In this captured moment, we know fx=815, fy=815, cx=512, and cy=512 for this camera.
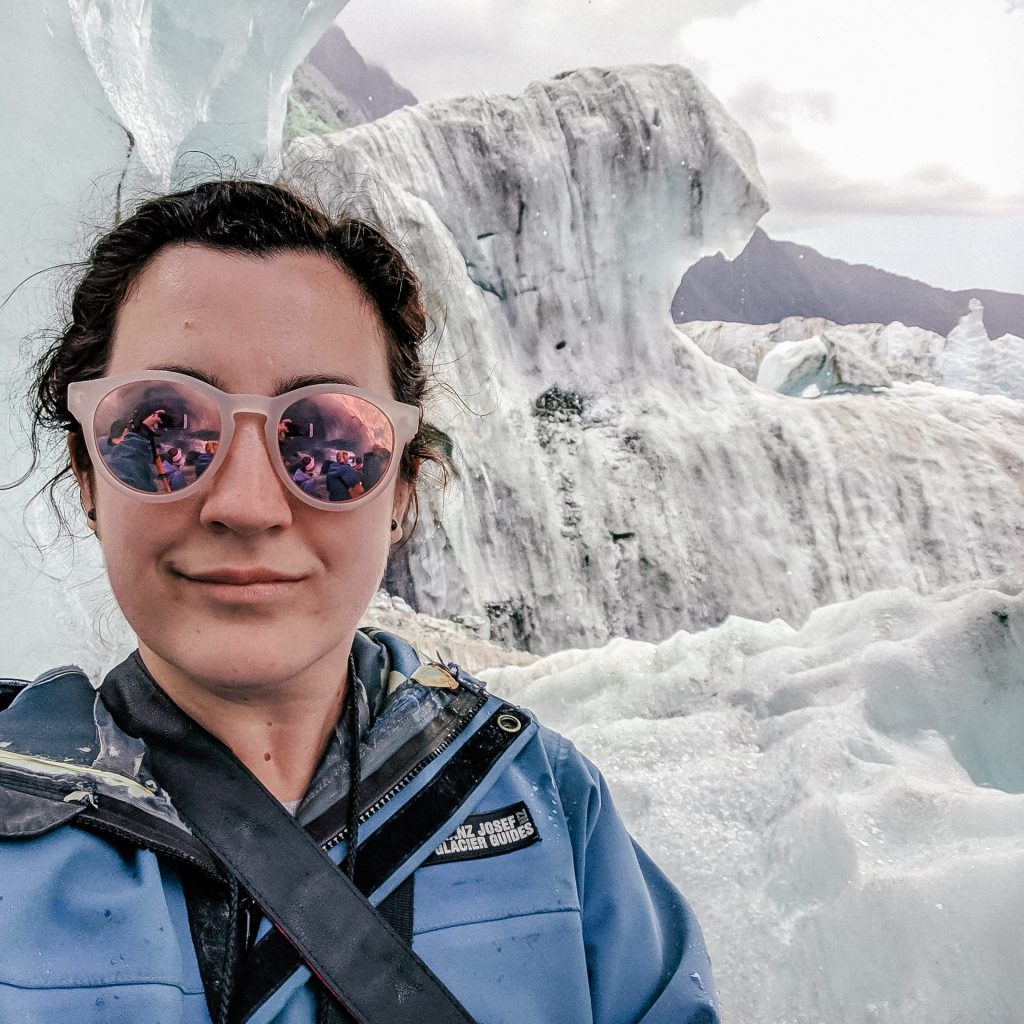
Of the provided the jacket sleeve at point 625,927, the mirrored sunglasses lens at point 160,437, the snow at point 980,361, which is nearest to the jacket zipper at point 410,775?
the jacket sleeve at point 625,927

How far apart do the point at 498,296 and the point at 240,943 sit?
8.69 meters

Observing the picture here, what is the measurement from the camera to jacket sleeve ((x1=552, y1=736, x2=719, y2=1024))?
0.78 m

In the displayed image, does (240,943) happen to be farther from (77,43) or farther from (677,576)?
(677,576)

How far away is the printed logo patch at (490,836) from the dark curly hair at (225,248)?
0.47 m

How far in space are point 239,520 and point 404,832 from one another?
327 mm

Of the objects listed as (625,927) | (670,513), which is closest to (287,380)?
(625,927)

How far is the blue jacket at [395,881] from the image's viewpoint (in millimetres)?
611

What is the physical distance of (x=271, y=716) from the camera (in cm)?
80

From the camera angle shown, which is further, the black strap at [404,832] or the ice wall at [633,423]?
the ice wall at [633,423]

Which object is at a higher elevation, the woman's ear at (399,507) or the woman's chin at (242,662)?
the woman's ear at (399,507)

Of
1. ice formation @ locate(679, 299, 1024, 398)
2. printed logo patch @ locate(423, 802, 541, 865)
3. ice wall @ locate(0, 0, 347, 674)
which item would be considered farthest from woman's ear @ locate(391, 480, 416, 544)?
ice formation @ locate(679, 299, 1024, 398)

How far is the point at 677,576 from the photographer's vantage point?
Result: 8812mm

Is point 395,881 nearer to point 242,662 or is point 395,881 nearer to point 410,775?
point 410,775

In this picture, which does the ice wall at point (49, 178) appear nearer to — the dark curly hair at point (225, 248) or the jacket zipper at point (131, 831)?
the dark curly hair at point (225, 248)
